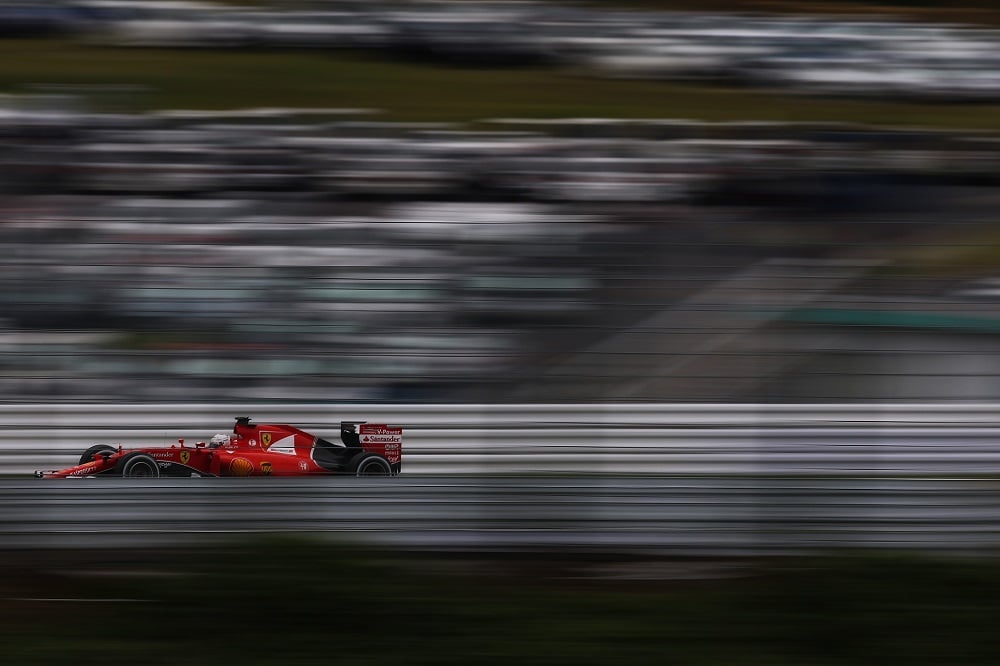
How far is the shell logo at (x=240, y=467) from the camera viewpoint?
11.2 feet

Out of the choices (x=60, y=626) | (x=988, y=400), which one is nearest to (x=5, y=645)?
(x=60, y=626)

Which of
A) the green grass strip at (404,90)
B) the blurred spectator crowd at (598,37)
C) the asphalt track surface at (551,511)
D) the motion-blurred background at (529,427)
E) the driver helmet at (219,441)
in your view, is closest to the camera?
the motion-blurred background at (529,427)

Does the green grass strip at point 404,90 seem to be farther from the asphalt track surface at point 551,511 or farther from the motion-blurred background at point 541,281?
the asphalt track surface at point 551,511

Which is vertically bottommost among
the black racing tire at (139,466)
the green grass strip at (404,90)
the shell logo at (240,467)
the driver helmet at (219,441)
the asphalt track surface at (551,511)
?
the asphalt track surface at (551,511)

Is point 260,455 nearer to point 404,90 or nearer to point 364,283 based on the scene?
point 364,283

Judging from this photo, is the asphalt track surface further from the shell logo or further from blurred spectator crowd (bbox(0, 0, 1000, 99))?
blurred spectator crowd (bbox(0, 0, 1000, 99))

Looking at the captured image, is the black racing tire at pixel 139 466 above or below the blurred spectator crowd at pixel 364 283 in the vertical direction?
below

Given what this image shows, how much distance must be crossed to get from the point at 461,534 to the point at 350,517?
0.28 meters

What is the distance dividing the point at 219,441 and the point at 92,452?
1.14ft

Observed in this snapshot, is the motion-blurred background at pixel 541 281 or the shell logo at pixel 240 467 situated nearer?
the motion-blurred background at pixel 541 281

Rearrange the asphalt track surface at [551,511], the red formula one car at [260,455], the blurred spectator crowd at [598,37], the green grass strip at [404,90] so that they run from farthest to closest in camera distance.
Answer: the blurred spectator crowd at [598,37] → the green grass strip at [404,90] → the red formula one car at [260,455] → the asphalt track surface at [551,511]

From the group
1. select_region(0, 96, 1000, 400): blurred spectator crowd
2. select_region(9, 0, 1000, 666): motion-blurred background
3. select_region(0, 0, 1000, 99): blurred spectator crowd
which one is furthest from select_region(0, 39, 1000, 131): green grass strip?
select_region(9, 0, 1000, 666): motion-blurred background

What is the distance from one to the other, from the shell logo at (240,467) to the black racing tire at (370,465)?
1.08 ft

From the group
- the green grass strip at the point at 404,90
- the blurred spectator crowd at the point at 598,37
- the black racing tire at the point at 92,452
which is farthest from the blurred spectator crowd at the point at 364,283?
the blurred spectator crowd at the point at 598,37
